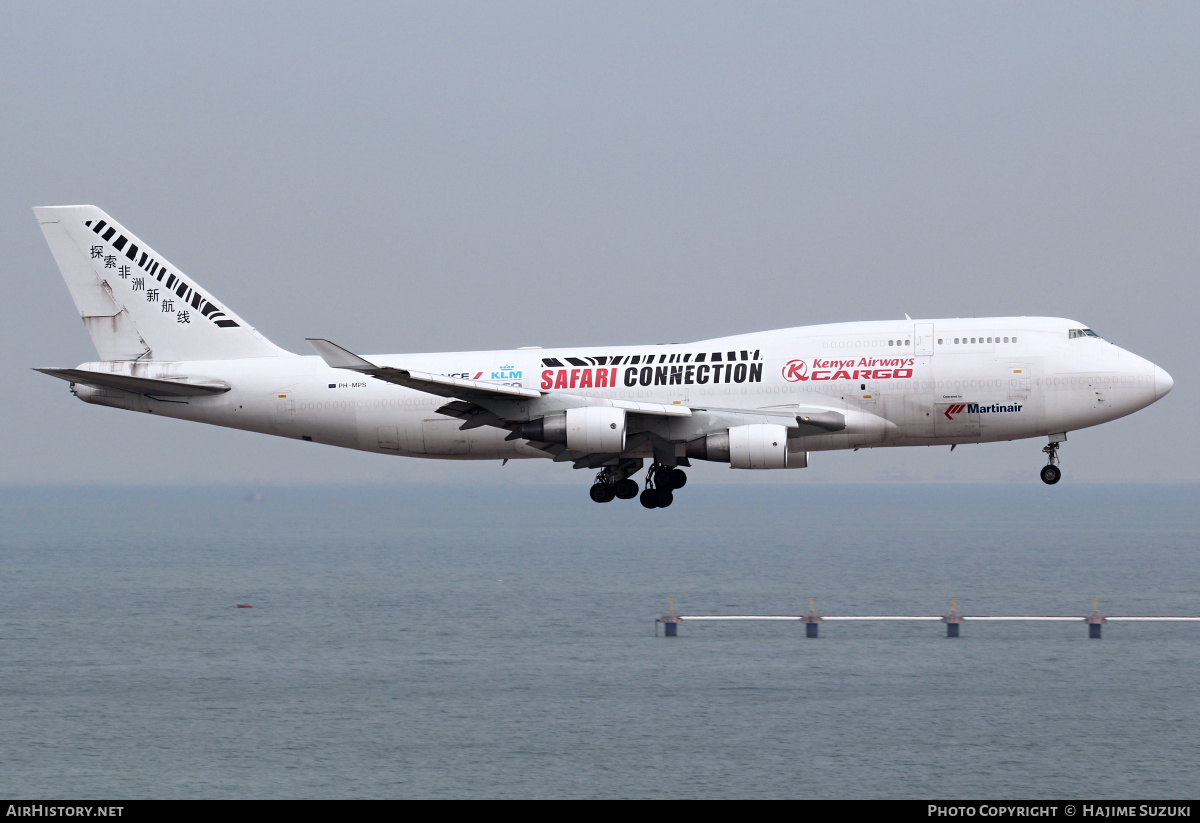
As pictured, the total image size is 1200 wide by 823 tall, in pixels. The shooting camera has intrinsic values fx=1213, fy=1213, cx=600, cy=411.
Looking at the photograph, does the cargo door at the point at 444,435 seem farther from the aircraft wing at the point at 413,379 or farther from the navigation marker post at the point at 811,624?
the navigation marker post at the point at 811,624

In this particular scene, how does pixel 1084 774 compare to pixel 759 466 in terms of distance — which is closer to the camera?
pixel 759 466

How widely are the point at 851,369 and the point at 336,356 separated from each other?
60.7ft

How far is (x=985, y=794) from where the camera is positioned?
9125cm

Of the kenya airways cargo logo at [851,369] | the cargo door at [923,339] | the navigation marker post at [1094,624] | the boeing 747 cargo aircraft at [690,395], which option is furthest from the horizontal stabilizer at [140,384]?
the navigation marker post at [1094,624]

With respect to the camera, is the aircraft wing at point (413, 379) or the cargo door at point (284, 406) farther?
the cargo door at point (284, 406)

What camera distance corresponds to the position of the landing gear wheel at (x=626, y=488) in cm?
5006

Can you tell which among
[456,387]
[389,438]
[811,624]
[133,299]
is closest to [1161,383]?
[456,387]

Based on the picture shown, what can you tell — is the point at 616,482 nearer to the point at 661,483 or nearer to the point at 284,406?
the point at 661,483

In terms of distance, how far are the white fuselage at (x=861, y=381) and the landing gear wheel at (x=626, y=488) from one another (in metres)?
3.87

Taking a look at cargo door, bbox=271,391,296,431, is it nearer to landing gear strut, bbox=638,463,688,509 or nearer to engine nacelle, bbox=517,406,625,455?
engine nacelle, bbox=517,406,625,455
